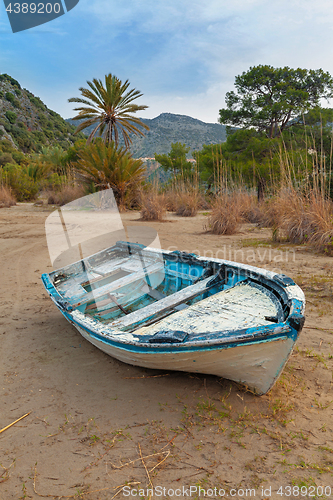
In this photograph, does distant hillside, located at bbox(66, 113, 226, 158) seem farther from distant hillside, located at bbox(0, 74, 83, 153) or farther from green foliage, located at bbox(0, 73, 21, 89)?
green foliage, located at bbox(0, 73, 21, 89)

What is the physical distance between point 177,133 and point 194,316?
71772 mm

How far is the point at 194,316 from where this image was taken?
2.35 metres

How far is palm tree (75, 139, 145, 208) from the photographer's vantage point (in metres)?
12.8

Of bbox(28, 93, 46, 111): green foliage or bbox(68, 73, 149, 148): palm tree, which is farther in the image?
bbox(28, 93, 46, 111): green foliage

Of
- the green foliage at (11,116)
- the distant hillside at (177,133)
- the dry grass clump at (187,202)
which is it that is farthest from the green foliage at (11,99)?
the dry grass clump at (187,202)

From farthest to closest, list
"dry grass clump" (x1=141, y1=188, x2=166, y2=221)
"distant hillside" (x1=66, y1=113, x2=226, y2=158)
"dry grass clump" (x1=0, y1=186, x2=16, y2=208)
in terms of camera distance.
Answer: "distant hillside" (x1=66, y1=113, x2=226, y2=158), "dry grass clump" (x1=0, y1=186, x2=16, y2=208), "dry grass clump" (x1=141, y1=188, x2=166, y2=221)

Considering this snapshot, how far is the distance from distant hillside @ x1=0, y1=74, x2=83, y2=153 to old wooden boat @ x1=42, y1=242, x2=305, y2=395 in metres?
47.1

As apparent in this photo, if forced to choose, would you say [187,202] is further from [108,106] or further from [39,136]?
[39,136]

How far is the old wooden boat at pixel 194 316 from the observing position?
185 cm

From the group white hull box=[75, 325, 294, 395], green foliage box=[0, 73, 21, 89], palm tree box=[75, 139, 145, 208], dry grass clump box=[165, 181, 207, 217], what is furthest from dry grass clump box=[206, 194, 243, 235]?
green foliage box=[0, 73, 21, 89]

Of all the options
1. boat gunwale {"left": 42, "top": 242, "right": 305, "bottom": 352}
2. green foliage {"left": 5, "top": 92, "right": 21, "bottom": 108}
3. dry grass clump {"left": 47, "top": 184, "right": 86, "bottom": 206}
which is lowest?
boat gunwale {"left": 42, "top": 242, "right": 305, "bottom": 352}

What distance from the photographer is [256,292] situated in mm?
2664

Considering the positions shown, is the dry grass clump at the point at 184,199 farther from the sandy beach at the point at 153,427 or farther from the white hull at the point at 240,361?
the white hull at the point at 240,361

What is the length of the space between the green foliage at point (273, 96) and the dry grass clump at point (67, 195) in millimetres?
8827
